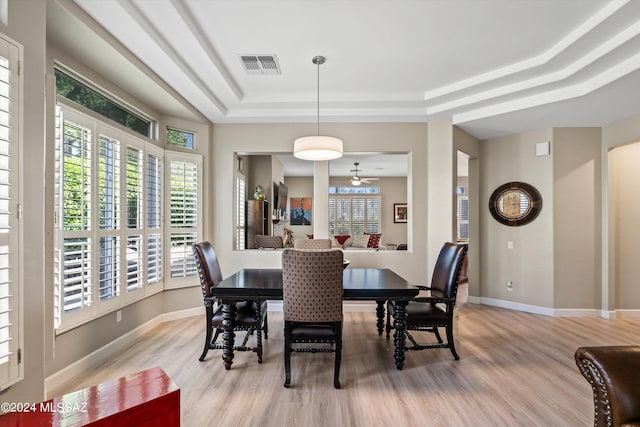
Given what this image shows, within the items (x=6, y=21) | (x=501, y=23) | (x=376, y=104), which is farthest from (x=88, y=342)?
(x=501, y=23)

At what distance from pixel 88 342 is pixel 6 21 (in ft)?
8.61

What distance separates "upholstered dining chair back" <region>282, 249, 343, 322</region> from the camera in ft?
8.25

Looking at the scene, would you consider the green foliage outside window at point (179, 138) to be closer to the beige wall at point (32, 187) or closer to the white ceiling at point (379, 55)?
the white ceiling at point (379, 55)

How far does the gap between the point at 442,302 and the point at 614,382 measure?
1.79m

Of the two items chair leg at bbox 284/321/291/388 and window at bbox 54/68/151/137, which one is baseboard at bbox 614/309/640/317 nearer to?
chair leg at bbox 284/321/291/388

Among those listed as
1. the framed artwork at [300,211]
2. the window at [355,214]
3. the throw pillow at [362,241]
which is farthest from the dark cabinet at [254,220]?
the window at [355,214]

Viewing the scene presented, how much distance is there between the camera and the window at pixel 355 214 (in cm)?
1058

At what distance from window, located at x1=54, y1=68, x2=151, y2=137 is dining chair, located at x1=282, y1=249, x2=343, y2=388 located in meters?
2.38

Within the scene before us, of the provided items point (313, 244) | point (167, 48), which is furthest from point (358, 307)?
point (167, 48)

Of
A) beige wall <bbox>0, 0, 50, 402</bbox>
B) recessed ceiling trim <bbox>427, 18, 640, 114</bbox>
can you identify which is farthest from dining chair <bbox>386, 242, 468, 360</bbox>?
beige wall <bbox>0, 0, 50, 402</bbox>

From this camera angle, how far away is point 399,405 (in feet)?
7.74

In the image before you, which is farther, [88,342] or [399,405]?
[88,342]

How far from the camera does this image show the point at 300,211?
405 inches

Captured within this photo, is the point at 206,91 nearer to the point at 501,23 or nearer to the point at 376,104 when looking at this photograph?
the point at 376,104
